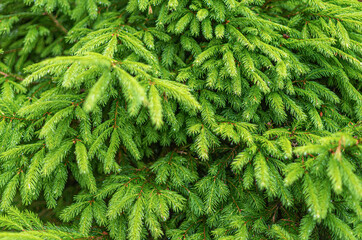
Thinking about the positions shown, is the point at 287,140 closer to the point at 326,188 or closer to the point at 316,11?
the point at 326,188

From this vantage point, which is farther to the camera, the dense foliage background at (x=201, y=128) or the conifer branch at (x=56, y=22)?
the conifer branch at (x=56, y=22)

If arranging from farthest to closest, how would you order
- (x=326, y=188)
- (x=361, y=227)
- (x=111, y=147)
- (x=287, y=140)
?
(x=111, y=147)
(x=287, y=140)
(x=361, y=227)
(x=326, y=188)

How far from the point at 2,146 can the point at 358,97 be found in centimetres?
272

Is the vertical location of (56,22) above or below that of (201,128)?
above

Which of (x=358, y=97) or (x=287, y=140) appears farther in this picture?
(x=358, y=97)

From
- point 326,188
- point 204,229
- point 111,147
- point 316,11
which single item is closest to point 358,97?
point 316,11

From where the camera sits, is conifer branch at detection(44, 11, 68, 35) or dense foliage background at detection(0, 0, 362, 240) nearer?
dense foliage background at detection(0, 0, 362, 240)

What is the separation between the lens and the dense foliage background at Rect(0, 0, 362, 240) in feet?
5.26

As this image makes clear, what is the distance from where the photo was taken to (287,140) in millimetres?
1626

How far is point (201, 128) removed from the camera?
1.82 meters

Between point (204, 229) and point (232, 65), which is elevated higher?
point (232, 65)

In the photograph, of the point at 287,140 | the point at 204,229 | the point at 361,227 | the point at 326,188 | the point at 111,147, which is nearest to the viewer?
the point at 326,188

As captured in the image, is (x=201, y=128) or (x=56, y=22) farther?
(x=56, y=22)

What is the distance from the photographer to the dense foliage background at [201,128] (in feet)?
5.26
